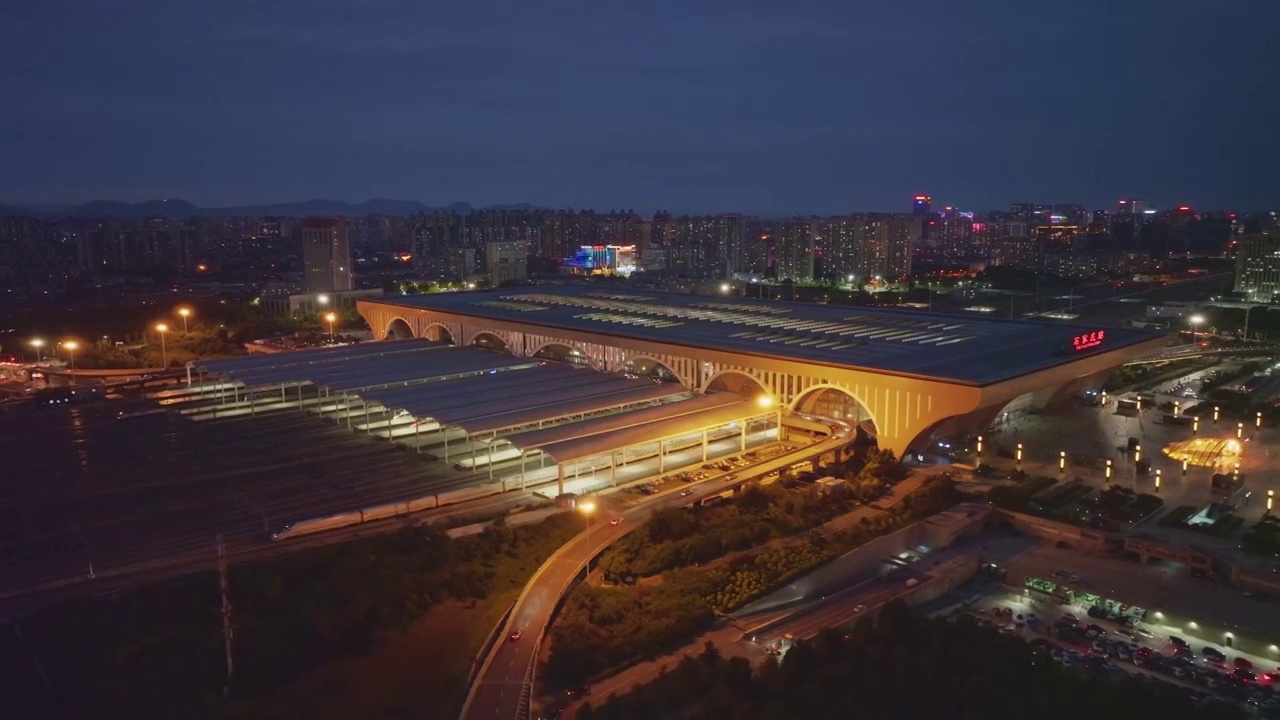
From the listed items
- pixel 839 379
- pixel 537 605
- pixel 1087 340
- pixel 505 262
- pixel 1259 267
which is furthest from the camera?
pixel 505 262

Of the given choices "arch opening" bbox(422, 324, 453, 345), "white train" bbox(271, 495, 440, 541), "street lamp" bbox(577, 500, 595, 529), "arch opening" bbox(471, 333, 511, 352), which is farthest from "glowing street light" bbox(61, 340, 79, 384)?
"street lamp" bbox(577, 500, 595, 529)

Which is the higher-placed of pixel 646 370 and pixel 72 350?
pixel 72 350

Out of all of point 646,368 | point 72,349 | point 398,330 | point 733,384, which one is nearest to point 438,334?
point 398,330

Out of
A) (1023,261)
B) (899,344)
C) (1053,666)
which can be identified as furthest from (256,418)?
(1023,261)

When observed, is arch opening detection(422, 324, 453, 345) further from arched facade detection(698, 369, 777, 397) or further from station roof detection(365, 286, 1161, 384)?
arched facade detection(698, 369, 777, 397)

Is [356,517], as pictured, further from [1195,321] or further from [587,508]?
[1195,321]

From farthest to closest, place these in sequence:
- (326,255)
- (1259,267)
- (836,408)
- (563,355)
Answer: (326,255)
(1259,267)
(563,355)
(836,408)

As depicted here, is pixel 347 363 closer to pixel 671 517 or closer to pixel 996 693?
pixel 671 517

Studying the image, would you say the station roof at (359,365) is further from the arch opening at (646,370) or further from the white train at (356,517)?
the white train at (356,517)
